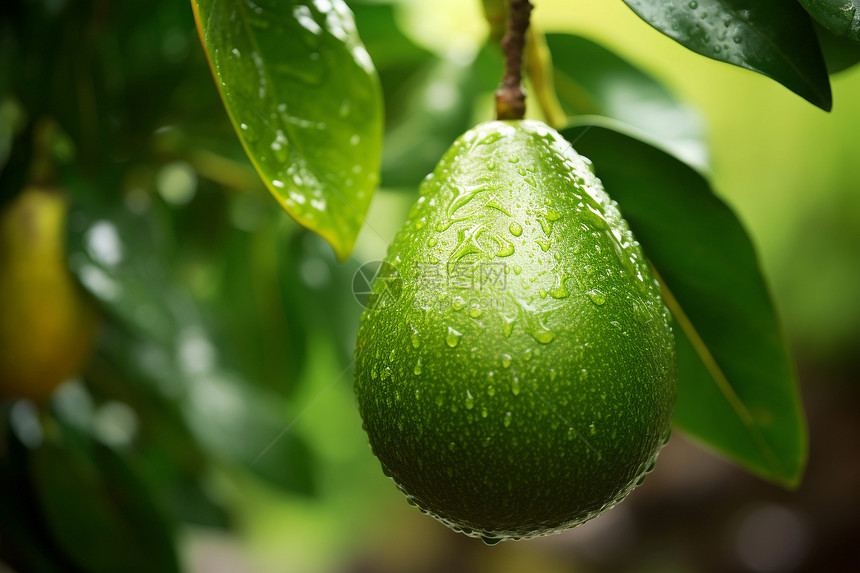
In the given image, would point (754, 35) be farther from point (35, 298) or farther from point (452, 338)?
point (35, 298)

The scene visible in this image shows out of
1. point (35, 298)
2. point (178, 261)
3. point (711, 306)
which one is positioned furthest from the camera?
point (178, 261)

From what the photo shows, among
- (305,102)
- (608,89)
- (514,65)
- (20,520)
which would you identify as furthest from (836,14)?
(20,520)

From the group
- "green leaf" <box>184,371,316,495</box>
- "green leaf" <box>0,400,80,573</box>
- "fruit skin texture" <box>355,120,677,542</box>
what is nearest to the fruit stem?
"fruit skin texture" <box>355,120,677,542</box>

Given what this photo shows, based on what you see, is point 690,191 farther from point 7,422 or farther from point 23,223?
point 7,422

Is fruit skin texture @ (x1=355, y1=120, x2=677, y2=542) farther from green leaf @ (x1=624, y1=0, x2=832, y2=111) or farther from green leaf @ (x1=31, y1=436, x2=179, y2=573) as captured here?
green leaf @ (x1=31, y1=436, x2=179, y2=573)

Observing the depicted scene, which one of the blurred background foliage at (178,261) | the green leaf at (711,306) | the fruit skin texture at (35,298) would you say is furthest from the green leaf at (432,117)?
the fruit skin texture at (35,298)
